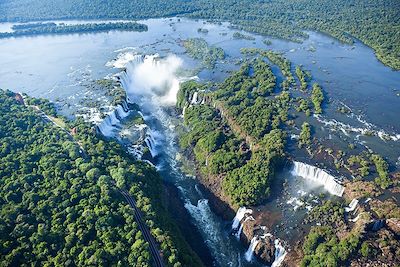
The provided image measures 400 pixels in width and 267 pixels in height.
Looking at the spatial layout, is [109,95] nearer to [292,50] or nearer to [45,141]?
[45,141]

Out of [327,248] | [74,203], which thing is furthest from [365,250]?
[74,203]

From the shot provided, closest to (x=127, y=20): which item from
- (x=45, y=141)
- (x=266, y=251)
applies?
(x=45, y=141)

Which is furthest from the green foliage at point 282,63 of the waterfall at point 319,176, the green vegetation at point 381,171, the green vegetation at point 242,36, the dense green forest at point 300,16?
the green vegetation at point 381,171

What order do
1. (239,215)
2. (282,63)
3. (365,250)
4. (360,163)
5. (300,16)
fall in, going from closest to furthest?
1. (365,250)
2. (239,215)
3. (360,163)
4. (282,63)
5. (300,16)

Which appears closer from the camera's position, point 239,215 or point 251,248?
point 251,248

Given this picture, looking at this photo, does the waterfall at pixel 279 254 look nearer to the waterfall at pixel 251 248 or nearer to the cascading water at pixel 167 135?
the waterfall at pixel 251 248

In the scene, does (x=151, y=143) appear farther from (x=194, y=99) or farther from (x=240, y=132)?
(x=240, y=132)
